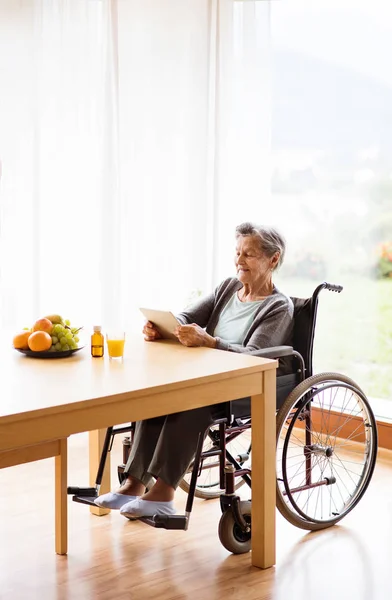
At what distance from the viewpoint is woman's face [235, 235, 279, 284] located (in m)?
3.24

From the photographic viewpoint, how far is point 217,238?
14.9 feet

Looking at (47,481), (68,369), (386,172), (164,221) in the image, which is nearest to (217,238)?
(164,221)

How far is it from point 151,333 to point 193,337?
222 millimetres

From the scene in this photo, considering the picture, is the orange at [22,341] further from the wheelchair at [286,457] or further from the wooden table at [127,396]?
the wheelchair at [286,457]

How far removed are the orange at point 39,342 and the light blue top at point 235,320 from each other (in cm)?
76

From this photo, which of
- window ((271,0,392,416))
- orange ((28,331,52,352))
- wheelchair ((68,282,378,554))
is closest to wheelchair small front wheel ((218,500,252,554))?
wheelchair ((68,282,378,554))

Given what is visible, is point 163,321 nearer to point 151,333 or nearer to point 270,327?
point 151,333

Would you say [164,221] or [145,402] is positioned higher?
[164,221]

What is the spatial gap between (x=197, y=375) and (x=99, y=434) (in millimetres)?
810

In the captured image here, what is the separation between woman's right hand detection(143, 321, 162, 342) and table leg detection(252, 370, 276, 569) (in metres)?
0.55

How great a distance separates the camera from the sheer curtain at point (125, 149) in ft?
13.9

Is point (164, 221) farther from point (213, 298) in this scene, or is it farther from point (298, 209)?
point (213, 298)

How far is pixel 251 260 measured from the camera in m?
3.24

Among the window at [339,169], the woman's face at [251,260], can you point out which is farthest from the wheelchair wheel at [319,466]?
the window at [339,169]
